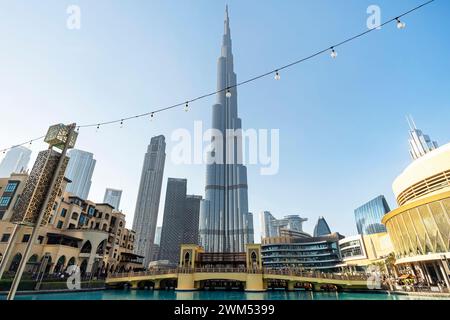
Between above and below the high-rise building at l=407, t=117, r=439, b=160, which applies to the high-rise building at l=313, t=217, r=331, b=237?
below

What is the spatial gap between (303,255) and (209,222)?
4326 inches

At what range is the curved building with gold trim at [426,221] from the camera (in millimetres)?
25250

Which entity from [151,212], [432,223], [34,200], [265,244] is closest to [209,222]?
[151,212]

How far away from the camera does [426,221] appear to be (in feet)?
89.6

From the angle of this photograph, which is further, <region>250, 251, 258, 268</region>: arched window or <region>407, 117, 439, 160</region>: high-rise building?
<region>407, 117, 439, 160</region>: high-rise building

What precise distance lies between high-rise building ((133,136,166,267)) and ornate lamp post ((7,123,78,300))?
527ft

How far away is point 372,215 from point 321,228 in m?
40.5

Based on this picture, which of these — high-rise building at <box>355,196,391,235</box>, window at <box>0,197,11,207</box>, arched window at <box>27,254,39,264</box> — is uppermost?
high-rise building at <box>355,196,391,235</box>

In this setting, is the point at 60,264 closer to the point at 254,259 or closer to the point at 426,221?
the point at 254,259

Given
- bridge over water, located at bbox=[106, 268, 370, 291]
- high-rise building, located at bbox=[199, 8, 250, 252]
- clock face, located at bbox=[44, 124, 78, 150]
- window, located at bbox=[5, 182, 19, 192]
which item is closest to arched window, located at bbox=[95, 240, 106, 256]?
bridge over water, located at bbox=[106, 268, 370, 291]

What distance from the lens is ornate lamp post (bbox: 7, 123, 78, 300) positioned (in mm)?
6961

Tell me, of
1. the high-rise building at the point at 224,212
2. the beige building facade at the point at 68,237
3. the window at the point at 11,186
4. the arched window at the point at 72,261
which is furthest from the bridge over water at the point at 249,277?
the high-rise building at the point at 224,212

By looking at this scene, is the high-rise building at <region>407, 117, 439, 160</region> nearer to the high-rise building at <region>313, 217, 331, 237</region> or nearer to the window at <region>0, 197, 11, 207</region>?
the high-rise building at <region>313, 217, 331, 237</region>

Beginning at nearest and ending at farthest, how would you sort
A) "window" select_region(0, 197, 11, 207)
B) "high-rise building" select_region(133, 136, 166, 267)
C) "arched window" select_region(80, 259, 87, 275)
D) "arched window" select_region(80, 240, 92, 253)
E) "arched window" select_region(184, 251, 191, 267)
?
"window" select_region(0, 197, 11, 207) → "arched window" select_region(80, 259, 87, 275) → "arched window" select_region(80, 240, 92, 253) → "arched window" select_region(184, 251, 191, 267) → "high-rise building" select_region(133, 136, 166, 267)
